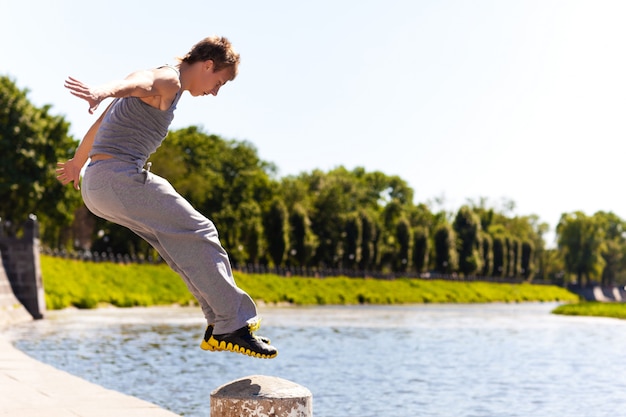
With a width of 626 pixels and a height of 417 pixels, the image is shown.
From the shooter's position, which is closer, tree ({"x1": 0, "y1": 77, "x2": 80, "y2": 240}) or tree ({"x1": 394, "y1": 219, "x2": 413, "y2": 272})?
tree ({"x1": 0, "y1": 77, "x2": 80, "y2": 240})

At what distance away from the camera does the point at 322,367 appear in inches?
730

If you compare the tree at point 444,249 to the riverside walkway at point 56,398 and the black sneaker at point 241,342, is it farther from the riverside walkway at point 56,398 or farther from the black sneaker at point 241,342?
the black sneaker at point 241,342

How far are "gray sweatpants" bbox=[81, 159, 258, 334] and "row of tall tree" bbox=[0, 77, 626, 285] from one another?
1825 inches

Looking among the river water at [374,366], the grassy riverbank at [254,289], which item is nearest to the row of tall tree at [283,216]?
the grassy riverbank at [254,289]

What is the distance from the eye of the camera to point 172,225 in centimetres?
466

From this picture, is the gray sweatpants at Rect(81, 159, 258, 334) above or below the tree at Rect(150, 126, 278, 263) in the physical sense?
below

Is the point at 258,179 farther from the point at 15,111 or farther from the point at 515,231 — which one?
the point at 515,231

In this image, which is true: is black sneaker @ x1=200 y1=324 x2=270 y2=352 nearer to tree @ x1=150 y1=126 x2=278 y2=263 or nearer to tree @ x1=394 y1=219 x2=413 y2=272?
tree @ x1=150 y1=126 x2=278 y2=263

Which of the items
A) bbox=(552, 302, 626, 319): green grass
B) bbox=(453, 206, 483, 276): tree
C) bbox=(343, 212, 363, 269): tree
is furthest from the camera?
bbox=(453, 206, 483, 276): tree

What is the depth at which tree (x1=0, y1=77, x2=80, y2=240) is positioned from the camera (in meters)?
49.7

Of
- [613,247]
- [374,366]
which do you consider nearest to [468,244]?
[613,247]

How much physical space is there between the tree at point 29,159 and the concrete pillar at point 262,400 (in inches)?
1822

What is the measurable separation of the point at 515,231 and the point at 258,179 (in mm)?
67737

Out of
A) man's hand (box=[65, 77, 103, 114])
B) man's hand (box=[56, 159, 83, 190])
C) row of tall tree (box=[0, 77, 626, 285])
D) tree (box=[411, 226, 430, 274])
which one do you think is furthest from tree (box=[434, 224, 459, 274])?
man's hand (box=[65, 77, 103, 114])
